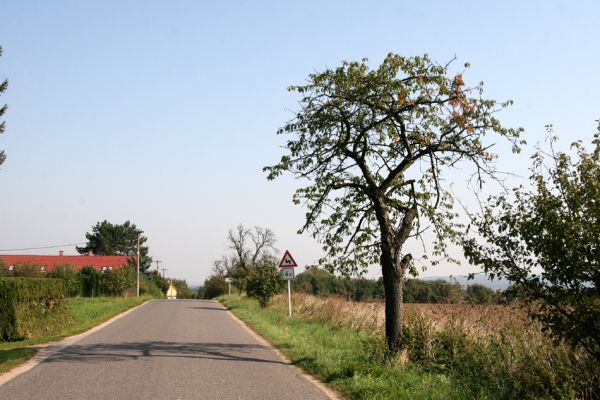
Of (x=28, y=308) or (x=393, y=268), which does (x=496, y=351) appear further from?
(x=28, y=308)

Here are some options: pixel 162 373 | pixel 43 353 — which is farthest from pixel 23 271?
pixel 162 373

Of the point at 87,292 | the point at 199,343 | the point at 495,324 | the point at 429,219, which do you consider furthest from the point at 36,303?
the point at 87,292

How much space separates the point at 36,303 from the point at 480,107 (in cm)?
1588

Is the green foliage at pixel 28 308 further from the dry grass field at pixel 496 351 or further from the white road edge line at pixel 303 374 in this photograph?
the dry grass field at pixel 496 351

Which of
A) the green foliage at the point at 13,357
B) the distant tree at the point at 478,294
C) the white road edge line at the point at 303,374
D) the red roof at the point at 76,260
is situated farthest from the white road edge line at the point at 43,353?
the red roof at the point at 76,260

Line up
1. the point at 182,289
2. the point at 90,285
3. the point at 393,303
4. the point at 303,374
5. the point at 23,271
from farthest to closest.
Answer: the point at 182,289 → the point at 90,285 → the point at 23,271 → the point at 393,303 → the point at 303,374

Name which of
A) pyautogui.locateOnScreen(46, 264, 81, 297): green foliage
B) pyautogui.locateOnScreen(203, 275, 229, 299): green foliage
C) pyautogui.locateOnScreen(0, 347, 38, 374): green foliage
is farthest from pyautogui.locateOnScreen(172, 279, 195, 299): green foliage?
pyautogui.locateOnScreen(0, 347, 38, 374): green foliage

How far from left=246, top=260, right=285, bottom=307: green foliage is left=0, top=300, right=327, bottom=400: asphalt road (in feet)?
55.8

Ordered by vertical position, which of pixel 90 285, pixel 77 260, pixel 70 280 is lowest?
pixel 90 285

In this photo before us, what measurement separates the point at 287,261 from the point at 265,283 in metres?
9.32

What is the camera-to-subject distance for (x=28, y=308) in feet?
62.5

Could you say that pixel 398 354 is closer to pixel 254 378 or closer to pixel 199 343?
pixel 254 378

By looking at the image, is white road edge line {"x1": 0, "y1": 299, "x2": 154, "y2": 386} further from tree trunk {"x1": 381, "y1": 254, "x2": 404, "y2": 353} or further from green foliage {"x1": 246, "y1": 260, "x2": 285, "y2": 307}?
green foliage {"x1": 246, "y1": 260, "x2": 285, "y2": 307}

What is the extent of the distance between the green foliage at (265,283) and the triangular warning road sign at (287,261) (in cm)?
920
